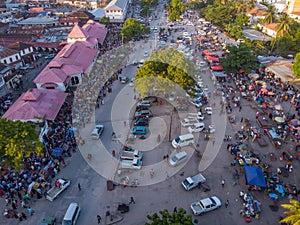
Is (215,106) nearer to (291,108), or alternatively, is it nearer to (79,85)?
(291,108)

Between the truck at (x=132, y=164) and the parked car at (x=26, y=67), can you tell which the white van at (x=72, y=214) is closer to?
the truck at (x=132, y=164)

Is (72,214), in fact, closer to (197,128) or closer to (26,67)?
(197,128)

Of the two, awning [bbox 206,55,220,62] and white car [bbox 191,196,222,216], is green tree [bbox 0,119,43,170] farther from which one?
awning [bbox 206,55,220,62]

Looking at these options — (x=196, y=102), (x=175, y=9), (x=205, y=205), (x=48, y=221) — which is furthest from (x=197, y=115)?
(x=175, y=9)

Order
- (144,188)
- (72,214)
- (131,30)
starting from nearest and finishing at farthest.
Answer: (72,214)
(144,188)
(131,30)

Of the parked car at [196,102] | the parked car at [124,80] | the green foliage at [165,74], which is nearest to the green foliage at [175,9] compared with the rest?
the parked car at [124,80]

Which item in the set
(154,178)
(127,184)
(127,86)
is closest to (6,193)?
(127,184)

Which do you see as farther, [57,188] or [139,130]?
[139,130]
